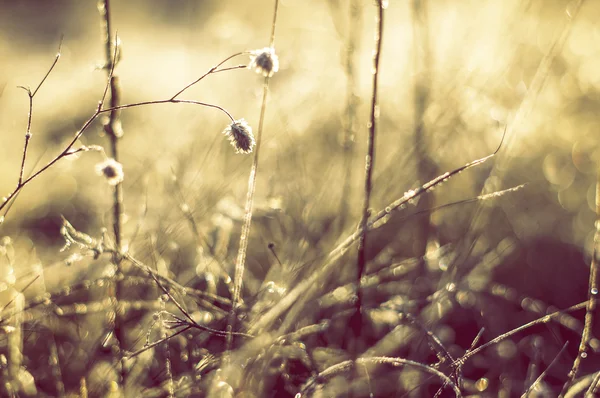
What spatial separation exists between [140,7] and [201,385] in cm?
768

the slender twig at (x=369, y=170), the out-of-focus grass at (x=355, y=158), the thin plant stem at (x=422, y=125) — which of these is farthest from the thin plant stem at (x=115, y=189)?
the thin plant stem at (x=422, y=125)

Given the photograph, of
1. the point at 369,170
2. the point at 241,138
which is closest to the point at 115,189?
the point at 241,138

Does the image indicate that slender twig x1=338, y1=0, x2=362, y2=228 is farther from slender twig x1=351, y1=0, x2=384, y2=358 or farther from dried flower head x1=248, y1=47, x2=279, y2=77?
dried flower head x1=248, y1=47, x2=279, y2=77

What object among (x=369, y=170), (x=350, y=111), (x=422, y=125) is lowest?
(x=369, y=170)

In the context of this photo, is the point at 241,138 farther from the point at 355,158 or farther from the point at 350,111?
the point at 355,158

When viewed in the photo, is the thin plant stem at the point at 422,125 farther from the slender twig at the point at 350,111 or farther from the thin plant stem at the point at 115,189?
the thin plant stem at the point at 115,189

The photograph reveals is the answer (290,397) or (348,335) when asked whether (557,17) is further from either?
(290,397)

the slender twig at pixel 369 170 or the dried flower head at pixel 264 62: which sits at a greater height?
the dried flower head at pixel 264 62

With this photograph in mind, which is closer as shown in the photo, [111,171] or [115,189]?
[111,171]

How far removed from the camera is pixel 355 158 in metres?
1.78

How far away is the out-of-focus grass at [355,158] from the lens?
1.42 meters

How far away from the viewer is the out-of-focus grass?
1424 millimetres

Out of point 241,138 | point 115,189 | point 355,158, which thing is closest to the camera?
point 241,138

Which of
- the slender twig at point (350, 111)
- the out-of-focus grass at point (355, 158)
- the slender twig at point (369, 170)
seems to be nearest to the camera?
the slender twig at point (369, 170)
